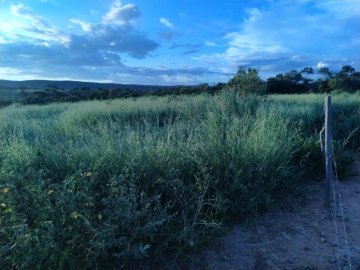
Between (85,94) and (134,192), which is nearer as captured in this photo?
(134,192)

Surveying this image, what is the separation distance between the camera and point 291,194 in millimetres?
4883

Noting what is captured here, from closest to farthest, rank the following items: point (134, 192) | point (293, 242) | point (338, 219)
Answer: point (134, 192) → point (293, 242) → point (338, 219)

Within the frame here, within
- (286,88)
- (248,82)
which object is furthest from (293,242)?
(286,88)

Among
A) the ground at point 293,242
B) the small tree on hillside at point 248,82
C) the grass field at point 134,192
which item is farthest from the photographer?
the small tree on hillside at point 248,82

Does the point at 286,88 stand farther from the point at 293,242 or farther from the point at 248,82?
the point at 293,242

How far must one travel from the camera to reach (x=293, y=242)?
3.86 m

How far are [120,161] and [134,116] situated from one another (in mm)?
6974

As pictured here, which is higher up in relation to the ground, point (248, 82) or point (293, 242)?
point (248, 82)

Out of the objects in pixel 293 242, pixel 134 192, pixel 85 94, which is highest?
pixel 134 192

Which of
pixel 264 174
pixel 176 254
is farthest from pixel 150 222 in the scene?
pixel 264 174

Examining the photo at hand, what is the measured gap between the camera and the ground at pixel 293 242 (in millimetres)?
3492

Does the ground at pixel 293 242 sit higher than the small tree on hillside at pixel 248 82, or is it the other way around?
the small tree on hillside at pixel 248 82

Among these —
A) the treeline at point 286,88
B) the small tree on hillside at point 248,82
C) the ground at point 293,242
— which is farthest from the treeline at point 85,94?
the ground at point 293,242

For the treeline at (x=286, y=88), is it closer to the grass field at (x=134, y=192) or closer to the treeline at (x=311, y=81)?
the treeline at (x=311, y=81)
